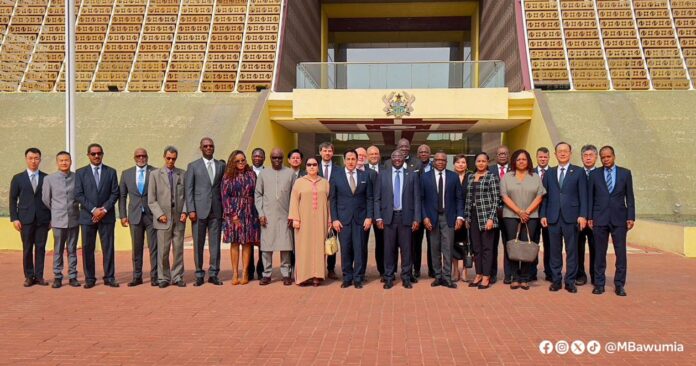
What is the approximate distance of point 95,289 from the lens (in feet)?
24.0

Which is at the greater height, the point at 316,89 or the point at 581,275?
the point at 316,89

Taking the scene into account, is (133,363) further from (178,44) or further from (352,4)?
(352,4)

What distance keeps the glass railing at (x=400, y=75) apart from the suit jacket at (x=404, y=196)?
1149cm

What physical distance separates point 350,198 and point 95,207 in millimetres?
3382

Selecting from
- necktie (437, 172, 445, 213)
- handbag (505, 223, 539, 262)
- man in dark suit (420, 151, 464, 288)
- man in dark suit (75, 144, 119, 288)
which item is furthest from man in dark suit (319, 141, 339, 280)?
man in dark suit (75, 144, 119, 288)

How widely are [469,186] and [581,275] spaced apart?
1.99m

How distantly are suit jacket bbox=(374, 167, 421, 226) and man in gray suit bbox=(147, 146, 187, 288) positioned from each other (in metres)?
2.67

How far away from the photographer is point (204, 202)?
7570 millimetres

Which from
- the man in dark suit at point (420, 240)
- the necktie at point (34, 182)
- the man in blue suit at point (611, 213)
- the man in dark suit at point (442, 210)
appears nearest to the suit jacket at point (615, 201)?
the man in blue suit at point (611, 213)

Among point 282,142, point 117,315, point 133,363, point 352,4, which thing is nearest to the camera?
point 133,363

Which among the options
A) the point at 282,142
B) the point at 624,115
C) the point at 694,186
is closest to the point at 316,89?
the point at 282,142

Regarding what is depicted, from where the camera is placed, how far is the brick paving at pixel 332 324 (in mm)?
4547

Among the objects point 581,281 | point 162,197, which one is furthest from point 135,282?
point 581,281

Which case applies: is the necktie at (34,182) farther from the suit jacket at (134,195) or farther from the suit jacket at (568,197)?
the suit jacket at (568,197)
